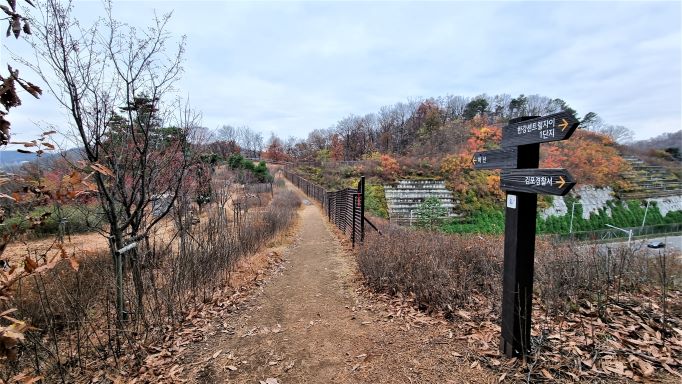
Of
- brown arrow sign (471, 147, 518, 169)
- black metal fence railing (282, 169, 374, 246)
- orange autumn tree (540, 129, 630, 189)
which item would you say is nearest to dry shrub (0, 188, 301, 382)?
black metal fence railing (282, 169, 374, 246)

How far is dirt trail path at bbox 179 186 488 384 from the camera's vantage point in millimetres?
3133

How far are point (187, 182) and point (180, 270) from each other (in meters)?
3.31

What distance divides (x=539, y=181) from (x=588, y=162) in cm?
3924

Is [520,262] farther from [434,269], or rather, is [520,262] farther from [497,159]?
[434,269]

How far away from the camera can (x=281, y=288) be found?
246 inches

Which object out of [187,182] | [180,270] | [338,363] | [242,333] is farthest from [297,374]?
[187,182]

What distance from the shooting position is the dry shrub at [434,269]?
4.35m

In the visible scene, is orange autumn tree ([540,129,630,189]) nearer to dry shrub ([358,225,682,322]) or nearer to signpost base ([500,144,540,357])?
dry shrub ([358,225,682,322])

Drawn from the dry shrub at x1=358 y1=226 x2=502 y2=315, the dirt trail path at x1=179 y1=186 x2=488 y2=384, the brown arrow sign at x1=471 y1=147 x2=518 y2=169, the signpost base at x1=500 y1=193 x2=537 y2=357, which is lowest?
the dirt trail path at x1=179 y1=186 x2=488 y2=384

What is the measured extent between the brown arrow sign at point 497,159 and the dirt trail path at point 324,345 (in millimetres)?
2005

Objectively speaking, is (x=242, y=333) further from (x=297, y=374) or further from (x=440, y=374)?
(x=440, y=374)

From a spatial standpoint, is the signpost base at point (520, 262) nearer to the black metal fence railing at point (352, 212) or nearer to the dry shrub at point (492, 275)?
the dry shrub at point (492, 275)

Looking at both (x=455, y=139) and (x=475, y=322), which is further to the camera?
(x=455, y=139)

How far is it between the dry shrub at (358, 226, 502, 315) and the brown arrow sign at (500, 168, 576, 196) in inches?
79.1
